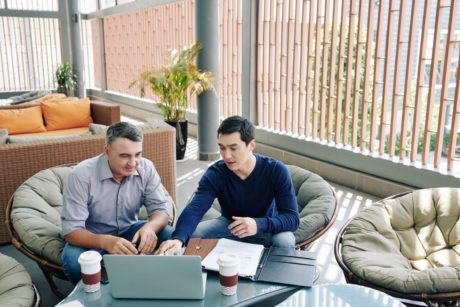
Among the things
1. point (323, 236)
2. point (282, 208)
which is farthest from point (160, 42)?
point (282, 208)

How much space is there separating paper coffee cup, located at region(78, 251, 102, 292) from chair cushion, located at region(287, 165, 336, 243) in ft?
3.85

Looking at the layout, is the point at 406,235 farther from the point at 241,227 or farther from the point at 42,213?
the point at 42,213

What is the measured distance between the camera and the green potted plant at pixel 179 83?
5.61 m

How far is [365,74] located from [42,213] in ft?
10.8

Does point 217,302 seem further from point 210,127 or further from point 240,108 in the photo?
point 240,108

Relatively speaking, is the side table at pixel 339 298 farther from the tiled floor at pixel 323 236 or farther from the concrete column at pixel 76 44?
the concrete column at pixel 76 44

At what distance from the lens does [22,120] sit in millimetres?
5449

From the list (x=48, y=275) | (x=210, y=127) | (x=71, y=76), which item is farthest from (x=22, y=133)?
(x=71, y=76)

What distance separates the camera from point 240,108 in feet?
21.6

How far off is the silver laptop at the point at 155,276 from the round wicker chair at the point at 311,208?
3.16ft

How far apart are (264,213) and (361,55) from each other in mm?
2764

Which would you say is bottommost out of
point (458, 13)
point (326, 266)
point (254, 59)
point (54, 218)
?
point (326, 266)

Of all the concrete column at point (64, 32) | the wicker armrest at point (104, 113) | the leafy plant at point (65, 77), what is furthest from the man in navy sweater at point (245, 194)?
the concrete column at point (64, 32)

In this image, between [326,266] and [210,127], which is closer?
[326,266]
